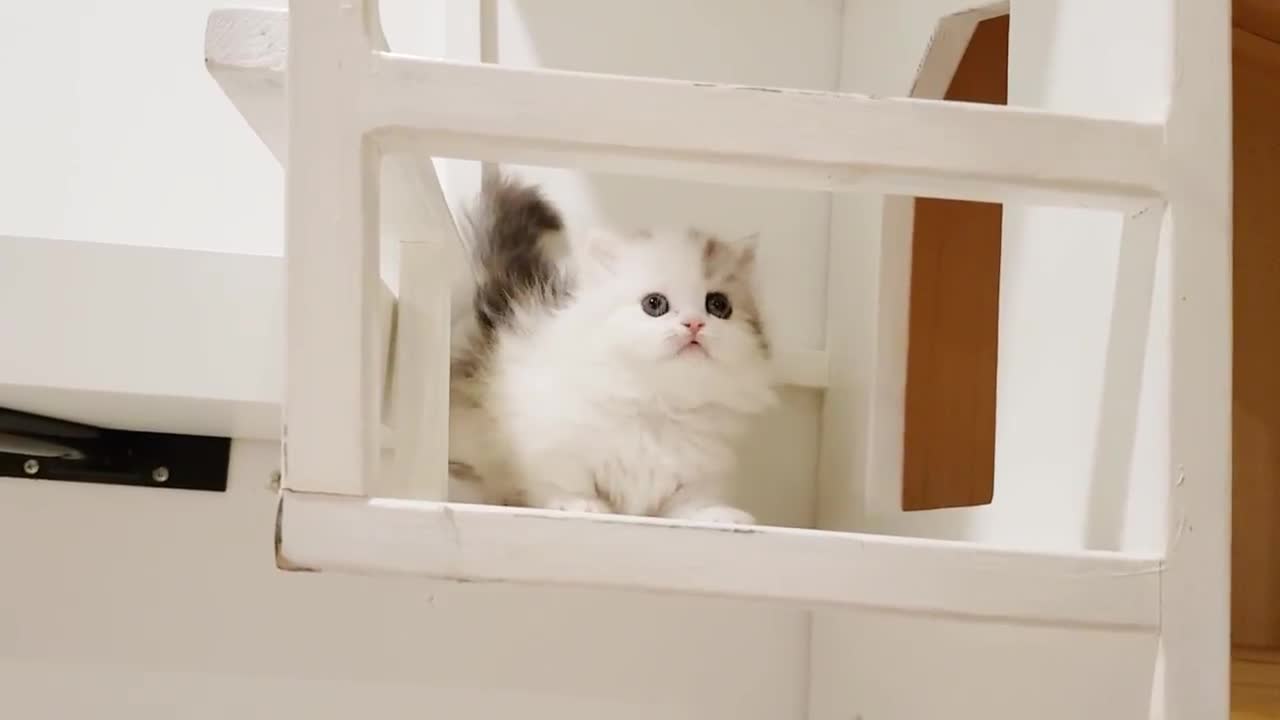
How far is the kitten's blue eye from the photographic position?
2.82ft

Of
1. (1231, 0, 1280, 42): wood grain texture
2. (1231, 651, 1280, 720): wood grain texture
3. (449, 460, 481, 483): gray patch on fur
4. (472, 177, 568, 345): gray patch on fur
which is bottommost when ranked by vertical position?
(1231, 651, 1280, 720): wood grain texture

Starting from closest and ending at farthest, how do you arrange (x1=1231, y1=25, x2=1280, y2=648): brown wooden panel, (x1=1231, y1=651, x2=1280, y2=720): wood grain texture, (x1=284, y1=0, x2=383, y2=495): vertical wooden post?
(x1=284, y1=0, x2=383, y2=495): vertical wooden post
(x1=1231, y1=651, x2=1280, y2=720): wood grain texture
(x1=1231, y1=25, x2=1280, y2=648): brown wooden panel

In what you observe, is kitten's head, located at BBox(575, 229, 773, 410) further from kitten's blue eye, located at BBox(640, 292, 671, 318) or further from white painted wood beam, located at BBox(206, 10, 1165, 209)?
white painted wood beam, located at BBox(206, 10, 1165, 209)

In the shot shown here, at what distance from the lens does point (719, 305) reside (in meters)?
0.90

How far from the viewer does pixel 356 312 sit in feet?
1.68

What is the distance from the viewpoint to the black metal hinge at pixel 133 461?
102 cm

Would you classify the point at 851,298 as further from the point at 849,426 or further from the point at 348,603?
the point at 348,603

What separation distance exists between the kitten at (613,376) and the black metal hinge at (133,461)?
303 mm

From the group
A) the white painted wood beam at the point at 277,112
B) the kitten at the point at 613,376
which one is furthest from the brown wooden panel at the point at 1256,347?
the white painted wood beam at the point at 277,112

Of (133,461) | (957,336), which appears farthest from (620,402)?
(133,461)

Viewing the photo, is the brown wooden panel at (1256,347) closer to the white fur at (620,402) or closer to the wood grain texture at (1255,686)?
the wood grain texture at (1255,686)

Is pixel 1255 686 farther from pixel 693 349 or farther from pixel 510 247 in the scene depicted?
pixel 510 247

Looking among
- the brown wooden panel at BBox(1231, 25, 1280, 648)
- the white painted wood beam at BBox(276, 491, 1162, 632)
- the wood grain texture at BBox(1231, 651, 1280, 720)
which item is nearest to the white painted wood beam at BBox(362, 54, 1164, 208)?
the white painted wood beam at BBox(276, 491, 1162, 632)

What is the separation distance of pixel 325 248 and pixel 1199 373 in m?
0.43
